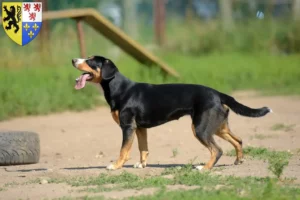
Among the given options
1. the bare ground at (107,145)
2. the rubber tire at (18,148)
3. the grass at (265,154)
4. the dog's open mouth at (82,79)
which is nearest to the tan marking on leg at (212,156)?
the bare ground at (107,145)

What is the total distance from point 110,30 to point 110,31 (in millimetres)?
79

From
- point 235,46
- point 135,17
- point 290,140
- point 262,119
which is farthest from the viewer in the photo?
point 135,17

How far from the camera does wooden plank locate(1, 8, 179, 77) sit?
1422cm

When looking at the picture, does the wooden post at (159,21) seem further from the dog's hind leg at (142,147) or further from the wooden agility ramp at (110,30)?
the dog's hind leg at (142,147)

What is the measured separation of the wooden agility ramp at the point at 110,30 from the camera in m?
14.2

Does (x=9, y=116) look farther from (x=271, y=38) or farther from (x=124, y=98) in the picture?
(x=271, y=38)

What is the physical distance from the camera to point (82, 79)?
9.16m

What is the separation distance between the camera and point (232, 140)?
9.13m

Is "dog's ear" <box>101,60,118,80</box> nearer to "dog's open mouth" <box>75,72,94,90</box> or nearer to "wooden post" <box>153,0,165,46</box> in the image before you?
"dog's open mouth" <box>75,72,94,90</box>

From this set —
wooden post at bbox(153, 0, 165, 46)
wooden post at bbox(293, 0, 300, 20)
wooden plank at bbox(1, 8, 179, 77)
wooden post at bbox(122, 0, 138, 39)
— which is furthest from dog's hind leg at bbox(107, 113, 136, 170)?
wooden post at bbox(122, 0, 138, 39)

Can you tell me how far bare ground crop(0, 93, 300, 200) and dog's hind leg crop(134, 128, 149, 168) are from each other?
3.6 inches

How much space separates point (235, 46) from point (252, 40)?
454mm

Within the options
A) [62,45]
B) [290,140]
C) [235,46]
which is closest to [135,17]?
[235,46]

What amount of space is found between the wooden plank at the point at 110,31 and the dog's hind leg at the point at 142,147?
189 inches
